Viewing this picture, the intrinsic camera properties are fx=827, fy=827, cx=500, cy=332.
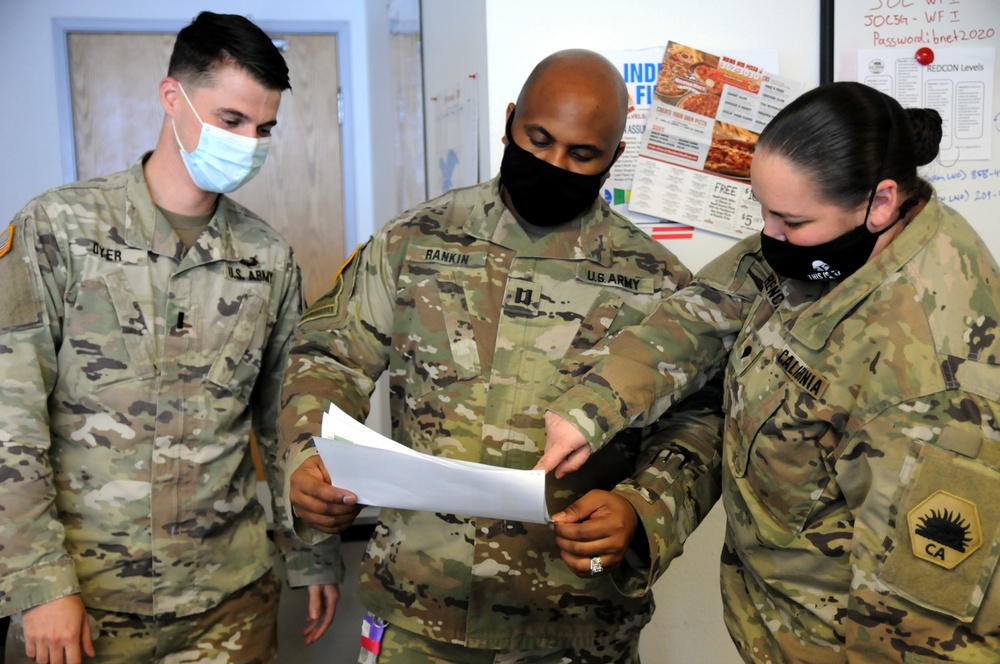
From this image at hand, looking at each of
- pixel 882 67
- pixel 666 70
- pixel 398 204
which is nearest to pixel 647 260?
pixel 666 70

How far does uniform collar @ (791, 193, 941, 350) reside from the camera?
1087mm

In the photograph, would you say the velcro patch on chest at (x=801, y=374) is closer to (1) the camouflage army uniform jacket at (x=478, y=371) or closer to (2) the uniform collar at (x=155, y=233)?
Answer: (1) the camouflage army uniform jacket at (x=478, y=371)

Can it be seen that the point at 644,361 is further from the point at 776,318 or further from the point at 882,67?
the point at 882,67

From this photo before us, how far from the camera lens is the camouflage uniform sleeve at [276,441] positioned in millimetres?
1753

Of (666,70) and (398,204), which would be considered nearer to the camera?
(666,70)

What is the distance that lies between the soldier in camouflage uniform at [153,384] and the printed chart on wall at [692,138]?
921 mm

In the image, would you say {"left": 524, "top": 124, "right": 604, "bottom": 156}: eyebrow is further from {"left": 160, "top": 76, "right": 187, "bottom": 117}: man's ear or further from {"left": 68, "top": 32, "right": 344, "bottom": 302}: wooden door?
{"left": 68, "top": 32, "right": 344, "bottom": 302}: wooden door

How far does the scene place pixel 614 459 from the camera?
1489 millimetres

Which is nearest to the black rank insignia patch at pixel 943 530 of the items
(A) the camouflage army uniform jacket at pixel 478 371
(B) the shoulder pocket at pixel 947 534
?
(B) the shoulder pocket at pixel 947 534

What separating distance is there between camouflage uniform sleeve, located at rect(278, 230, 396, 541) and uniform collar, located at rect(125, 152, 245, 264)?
305mm

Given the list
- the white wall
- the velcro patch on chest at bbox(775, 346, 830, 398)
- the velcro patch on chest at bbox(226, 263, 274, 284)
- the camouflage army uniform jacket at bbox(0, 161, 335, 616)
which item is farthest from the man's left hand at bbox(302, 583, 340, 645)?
the velcro patch on chest at bbox(775, 346, 830, 398)

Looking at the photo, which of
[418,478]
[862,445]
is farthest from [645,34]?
[418,478]

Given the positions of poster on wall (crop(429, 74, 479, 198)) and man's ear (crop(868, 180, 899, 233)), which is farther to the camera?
poster on wall (crop(429, 74, 479, 198))

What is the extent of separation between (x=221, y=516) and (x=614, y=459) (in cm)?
81
